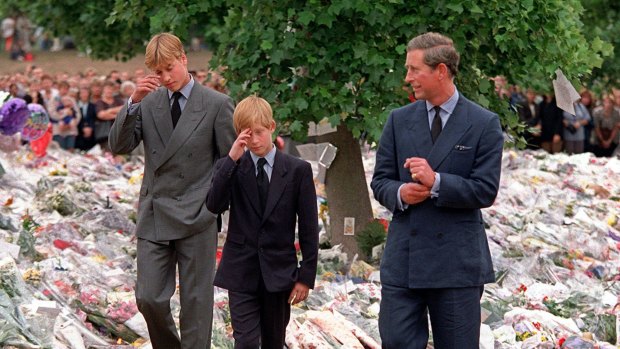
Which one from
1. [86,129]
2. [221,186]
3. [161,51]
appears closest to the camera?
[221,186]

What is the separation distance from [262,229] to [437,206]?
1029 millimetres

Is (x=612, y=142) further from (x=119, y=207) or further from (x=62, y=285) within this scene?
(x=62, y=285)

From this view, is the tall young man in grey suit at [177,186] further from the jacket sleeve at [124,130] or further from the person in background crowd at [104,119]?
the person in background crowd at [104,119]

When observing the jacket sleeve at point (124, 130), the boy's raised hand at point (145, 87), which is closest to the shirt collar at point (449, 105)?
the boy's raised hand at point (145, 87)

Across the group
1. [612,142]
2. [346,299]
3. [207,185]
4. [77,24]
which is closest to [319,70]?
[346,299]

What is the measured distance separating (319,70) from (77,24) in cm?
735

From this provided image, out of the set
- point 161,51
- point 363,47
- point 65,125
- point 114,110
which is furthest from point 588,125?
point 161,51

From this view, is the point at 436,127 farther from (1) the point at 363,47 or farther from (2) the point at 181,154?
(1) the point at 363,47

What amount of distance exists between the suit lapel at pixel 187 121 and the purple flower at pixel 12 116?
7.73 metres

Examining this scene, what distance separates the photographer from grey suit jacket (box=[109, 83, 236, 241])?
735 cm

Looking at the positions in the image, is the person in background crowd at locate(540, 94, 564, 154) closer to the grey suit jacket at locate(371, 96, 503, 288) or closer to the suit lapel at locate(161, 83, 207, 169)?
the suit lapel at locate(161, 83, 207, 169)

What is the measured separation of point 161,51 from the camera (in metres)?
7.11

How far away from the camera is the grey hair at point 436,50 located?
6121 mm

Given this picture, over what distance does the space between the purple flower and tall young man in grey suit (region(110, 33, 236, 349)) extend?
765 cm
